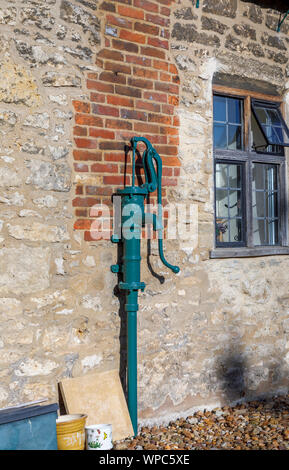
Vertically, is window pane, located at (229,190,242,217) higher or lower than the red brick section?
lower

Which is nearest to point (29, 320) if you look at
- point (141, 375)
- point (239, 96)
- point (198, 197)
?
point (141, 375)

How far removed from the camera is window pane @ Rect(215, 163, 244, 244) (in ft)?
14.2

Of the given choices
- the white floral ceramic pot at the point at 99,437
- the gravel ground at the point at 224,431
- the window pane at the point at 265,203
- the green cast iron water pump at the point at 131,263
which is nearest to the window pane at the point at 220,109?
the window pane at the point at 265,203

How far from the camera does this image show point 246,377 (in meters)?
4.13

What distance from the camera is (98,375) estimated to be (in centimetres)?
338

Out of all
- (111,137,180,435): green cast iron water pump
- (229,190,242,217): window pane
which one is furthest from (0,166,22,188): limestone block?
(229,190,242,217): window pane

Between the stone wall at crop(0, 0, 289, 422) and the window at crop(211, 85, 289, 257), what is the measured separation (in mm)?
233

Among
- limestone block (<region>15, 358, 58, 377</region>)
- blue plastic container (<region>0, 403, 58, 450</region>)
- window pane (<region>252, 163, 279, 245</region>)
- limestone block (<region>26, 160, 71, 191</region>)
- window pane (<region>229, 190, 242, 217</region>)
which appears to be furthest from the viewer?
window pane (<region>252, 163, 279, 245</region>)

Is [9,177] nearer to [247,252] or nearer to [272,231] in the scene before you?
[247,252]

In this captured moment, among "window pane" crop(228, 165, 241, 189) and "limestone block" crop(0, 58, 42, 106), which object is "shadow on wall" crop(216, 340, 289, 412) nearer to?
"window pane" crop(228, 165, 241, 189)

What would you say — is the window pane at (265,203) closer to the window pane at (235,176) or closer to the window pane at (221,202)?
the window pane at (235,176)

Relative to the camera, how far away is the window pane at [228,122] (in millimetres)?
4332

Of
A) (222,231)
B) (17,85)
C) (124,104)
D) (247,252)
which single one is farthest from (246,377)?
(17,85)

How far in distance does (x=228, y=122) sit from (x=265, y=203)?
0.91 metres
